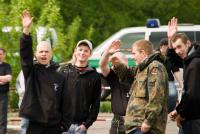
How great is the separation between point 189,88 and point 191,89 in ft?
0.10

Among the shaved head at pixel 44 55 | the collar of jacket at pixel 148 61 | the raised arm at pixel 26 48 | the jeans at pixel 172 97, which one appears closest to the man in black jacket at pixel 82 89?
the shaved head at pixel 44 55

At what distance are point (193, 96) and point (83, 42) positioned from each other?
5.01 ft

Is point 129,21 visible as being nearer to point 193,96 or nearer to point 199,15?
point 199,15

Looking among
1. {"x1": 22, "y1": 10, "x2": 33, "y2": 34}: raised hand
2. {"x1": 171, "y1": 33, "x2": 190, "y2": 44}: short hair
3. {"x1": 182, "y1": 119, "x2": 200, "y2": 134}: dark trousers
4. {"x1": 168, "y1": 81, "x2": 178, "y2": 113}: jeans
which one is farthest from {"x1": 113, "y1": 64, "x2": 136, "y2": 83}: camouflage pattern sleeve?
{"x1": 168, "y1": 81, "x2": 178, "y2": 113}: jeans

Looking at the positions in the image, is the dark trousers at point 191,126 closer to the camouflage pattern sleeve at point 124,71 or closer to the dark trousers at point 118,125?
the dark trousers at point 118,125

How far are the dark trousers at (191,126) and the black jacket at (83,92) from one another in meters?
1.09

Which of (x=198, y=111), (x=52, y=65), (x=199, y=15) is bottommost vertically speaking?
(x=198, y=111)

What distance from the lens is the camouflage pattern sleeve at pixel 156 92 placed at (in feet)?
25.4

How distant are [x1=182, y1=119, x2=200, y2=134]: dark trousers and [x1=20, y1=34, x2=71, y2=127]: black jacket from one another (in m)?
1.43

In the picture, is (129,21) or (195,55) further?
(129,21)

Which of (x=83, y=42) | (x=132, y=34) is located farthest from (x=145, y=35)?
(x=83, y=42)

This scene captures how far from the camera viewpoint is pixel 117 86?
8.88 m

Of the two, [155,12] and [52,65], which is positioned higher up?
[155,12]

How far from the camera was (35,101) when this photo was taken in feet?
26.9
